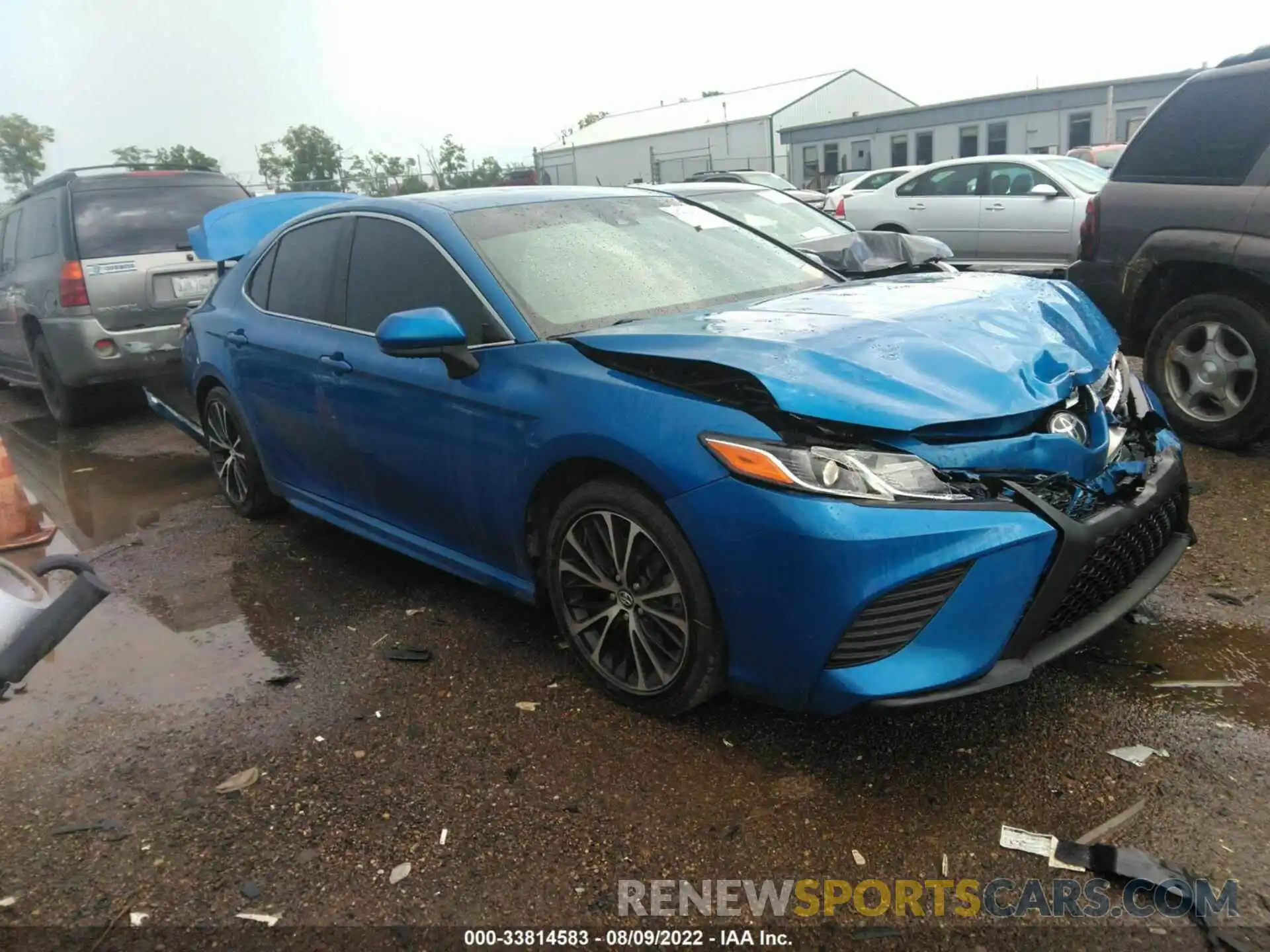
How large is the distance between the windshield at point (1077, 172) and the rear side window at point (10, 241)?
10843mm

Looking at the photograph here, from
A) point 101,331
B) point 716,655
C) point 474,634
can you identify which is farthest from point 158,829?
point 101,331

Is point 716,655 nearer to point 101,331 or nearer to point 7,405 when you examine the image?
point 101,331

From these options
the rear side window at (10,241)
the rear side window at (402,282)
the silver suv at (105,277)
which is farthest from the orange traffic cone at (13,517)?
the rear side window at (10,241)

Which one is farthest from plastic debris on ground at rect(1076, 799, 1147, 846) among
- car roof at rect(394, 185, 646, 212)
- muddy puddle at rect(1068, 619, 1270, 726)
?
car roof at rect(394, 185, 646, 212)

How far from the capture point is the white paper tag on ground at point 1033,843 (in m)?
2.40

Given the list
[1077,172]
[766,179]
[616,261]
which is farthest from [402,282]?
[766,179]

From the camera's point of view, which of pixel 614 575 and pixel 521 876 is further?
pixel 614 575

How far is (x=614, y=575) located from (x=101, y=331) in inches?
248

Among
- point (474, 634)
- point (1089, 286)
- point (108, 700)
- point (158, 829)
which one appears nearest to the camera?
point (158, 829)

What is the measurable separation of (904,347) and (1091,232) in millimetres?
3734

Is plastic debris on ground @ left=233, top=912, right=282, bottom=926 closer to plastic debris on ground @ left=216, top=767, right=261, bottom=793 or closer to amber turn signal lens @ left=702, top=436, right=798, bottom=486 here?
plastic debris on ground @ left=216, top=767, right=261, bottom=793

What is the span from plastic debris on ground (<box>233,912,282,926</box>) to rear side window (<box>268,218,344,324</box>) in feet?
8.35

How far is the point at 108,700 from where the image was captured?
11.9 ft

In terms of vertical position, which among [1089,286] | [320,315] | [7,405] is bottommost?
[7,405]
